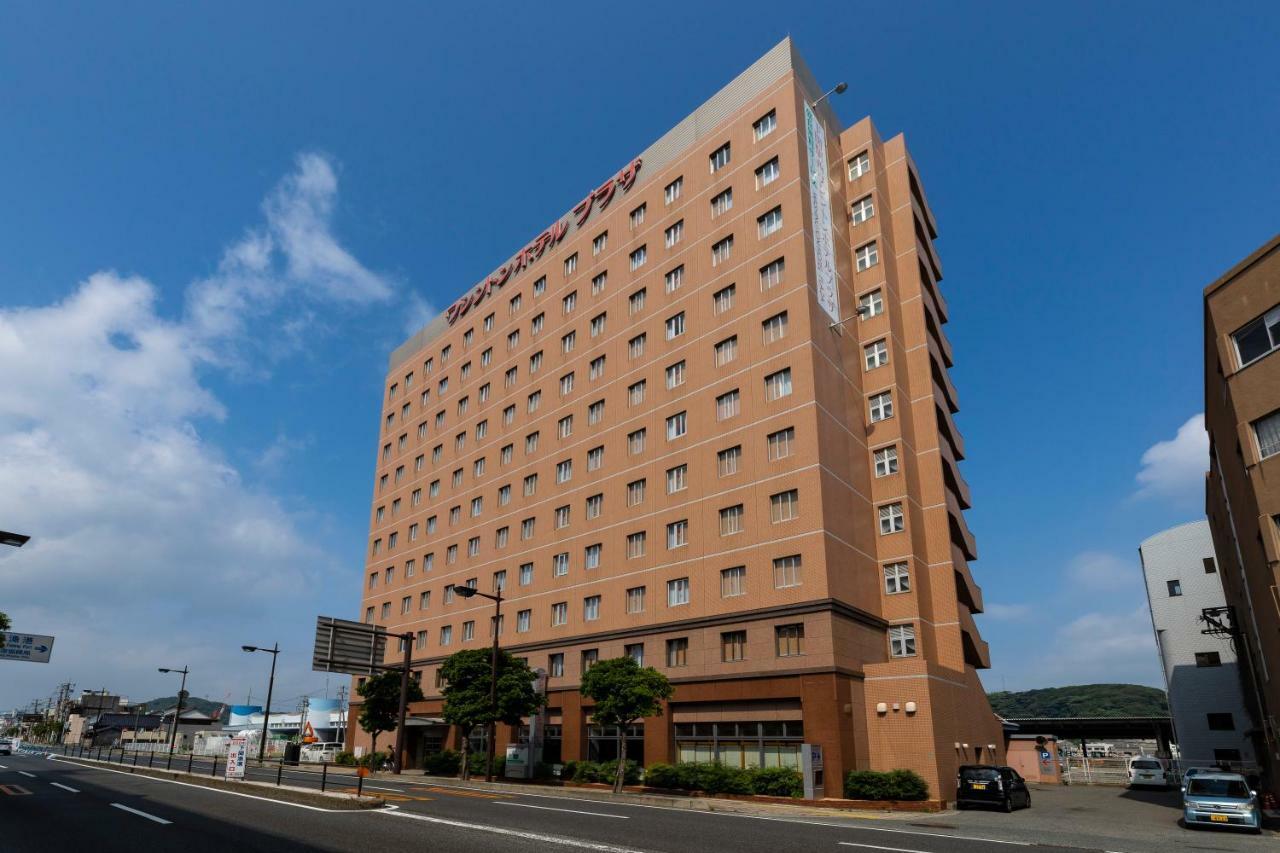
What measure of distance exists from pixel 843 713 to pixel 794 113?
104 ft

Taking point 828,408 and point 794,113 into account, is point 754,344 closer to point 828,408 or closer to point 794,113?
point 828,408

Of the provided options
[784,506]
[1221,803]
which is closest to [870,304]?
[784,506]

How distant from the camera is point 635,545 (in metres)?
45.1

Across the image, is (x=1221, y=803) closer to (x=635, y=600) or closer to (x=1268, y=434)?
(x=1268, y=434)

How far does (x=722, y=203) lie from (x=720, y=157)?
11.7 feet

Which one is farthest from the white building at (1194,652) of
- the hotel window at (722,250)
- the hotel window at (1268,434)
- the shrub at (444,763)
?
the shrub at (444,763)

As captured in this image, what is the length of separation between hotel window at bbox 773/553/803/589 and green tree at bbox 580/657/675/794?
23.4ft

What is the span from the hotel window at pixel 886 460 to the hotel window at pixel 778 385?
7.20 metres

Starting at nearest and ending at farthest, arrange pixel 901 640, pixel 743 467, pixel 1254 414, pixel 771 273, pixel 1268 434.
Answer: pixel 1268 434
pixel 1254 414
pixel 901 640
pixel 743 467
pixel 771 273

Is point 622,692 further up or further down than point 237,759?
further up

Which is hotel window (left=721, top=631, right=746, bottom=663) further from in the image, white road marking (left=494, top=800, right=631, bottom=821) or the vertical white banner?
the vertical white banner

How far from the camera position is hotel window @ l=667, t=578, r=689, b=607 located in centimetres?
4094

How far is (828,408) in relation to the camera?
129 ft

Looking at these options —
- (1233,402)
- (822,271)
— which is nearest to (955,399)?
(822,271)
